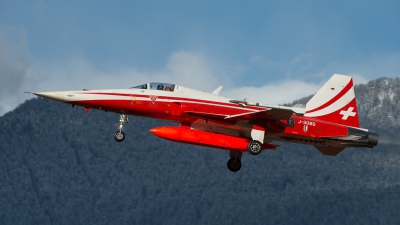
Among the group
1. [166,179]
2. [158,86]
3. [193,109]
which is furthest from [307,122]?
[166,179]

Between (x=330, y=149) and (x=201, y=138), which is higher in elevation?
(x=330, y=149)

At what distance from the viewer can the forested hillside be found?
10075 cm

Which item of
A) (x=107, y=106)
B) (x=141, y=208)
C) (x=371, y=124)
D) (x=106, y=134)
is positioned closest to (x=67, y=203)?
(x=141, y=208)

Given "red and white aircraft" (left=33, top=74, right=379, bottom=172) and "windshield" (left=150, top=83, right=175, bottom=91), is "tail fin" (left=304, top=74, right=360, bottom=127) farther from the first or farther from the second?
"windshield" (left=150, top=83, right=175, bottom=91)

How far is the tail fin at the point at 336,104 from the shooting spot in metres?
36.6

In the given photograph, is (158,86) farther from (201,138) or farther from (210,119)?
(201,138)

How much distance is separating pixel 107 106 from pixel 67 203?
71.2 metres

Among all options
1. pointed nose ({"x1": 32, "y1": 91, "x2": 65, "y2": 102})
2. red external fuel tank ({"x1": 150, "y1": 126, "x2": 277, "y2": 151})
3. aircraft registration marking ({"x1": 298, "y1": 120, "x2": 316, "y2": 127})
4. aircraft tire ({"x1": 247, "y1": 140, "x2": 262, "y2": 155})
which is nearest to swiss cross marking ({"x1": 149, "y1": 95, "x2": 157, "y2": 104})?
red external fuel tank ({"x1": 150, "y1": 126, "x2": 277, "y2": 151})

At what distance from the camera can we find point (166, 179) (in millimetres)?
115000

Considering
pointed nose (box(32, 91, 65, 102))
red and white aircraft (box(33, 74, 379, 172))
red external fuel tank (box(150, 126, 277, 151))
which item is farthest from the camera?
red and white aircraft (box(33, 74, 379, 172))

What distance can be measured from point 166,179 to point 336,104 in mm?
79659

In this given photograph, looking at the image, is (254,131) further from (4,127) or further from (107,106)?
(4,127)

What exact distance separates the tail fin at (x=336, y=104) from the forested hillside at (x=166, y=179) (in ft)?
175

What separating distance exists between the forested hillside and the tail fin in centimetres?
5327
